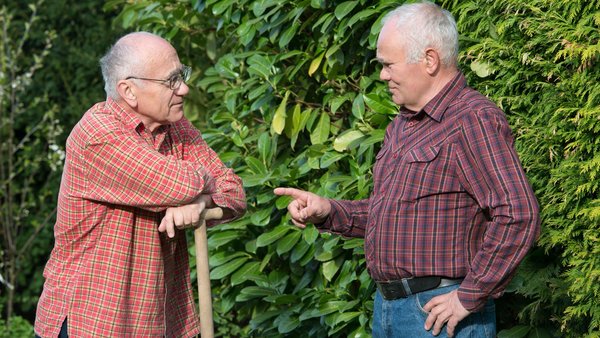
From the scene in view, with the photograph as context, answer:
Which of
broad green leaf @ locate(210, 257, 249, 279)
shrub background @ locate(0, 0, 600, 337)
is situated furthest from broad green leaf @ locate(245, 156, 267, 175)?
broad green leaf @ locate(210, 257, 249, 279)

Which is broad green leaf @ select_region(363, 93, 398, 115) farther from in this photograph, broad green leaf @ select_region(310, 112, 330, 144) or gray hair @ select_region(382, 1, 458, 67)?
gray hair @ select_region(382, 1, 458, 67)

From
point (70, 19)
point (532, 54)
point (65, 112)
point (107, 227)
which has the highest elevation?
point (532, 54)

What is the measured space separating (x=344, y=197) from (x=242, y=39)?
3.52 feet

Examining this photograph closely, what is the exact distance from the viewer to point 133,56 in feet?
11.2

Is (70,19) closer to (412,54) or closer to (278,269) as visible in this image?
(278,269)

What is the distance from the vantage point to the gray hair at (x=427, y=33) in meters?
A: 3.20

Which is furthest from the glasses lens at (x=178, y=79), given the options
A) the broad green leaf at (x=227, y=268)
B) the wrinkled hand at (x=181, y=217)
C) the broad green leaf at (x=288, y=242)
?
the broad green leaf at (x=227, y=268)

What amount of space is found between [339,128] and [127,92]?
1.48 meters

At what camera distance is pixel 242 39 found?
4930 millimetres

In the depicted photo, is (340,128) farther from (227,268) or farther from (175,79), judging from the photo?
(175,79)

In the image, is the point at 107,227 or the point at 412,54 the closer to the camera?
the point at 412,54

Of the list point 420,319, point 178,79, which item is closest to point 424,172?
point 420,319

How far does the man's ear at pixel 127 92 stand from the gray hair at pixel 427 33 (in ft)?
3.01

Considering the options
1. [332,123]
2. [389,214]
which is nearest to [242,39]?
[332,123]
